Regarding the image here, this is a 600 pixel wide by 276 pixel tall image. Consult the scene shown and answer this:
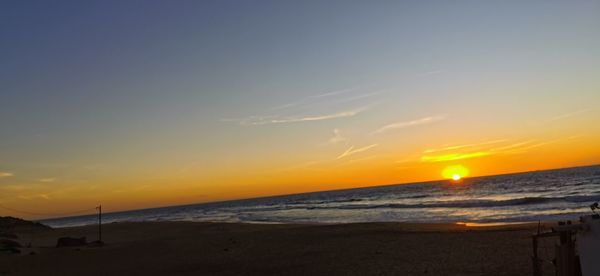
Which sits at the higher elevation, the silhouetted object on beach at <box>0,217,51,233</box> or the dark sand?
the silhouetted object on beach at <box>0,217,51,233</box>

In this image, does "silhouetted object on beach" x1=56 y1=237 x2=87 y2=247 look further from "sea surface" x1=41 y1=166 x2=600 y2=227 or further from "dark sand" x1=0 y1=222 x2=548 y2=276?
"sea surface" x1=41 y1=166 x2=600 y2=227

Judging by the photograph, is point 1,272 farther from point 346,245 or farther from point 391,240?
point 391,240

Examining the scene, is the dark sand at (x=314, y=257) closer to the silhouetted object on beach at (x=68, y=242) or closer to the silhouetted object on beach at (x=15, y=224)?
the silhouetted object on beach at (x=68, y=242)

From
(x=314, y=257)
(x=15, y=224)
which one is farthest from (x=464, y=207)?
(x=15, y=224)

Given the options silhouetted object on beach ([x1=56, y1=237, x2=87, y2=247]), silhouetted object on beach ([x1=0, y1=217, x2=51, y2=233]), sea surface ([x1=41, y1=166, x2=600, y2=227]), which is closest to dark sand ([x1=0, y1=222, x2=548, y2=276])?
silhouetted object on beach ([x1=56, y1=237, x2=87, y2=247])

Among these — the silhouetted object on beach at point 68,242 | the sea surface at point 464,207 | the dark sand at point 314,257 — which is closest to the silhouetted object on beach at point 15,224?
the sea surface at point 464,207

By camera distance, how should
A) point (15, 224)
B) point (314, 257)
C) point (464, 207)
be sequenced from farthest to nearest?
point (15, 224)
point (464, 207)
point (314, 257)

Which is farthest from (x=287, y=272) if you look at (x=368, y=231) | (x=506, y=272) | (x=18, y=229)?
(x=18, y=229)

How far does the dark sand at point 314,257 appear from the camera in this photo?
1348cm

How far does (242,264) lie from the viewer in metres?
16.0

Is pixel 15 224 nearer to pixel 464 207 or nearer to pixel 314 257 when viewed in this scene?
pixel 464 207

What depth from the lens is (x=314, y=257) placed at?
16516 millimetres

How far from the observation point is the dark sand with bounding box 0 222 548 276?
44.2ft

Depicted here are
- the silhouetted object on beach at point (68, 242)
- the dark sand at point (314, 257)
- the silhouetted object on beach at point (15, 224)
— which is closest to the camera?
the dark sand at point (314, 257)
